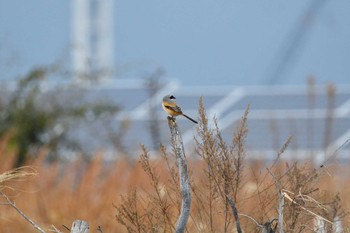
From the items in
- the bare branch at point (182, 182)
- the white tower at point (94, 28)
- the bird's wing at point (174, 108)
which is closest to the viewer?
the bare branch at point (182, 182)

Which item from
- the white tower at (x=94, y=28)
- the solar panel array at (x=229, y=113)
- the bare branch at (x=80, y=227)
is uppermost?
the white tower at (x=94, y=28)

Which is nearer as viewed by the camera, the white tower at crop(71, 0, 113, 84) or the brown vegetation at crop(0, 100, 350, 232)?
the brown vegetation at crop(0, 100, 350, 232)

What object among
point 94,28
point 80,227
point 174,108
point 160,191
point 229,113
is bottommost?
point 80,227

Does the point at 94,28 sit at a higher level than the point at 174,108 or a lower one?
higher

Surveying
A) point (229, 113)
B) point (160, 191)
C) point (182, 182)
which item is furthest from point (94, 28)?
point (182, 182)

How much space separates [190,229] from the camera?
4.95 metres

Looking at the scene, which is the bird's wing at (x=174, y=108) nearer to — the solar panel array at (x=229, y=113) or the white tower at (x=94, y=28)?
the solar panel array at (x=229, y=113)

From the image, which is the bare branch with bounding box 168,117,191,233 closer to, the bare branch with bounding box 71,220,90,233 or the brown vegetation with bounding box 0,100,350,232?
the brown vegetation with bounding box 0,100,350,232

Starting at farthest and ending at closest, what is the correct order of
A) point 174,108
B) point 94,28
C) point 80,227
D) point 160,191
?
1. point 94,28
2. point 160,191
3. point 174,108
4. point 80,227

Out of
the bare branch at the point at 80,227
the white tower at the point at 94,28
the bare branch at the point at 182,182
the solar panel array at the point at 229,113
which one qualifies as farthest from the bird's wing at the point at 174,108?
the white tower at the point at 94,28

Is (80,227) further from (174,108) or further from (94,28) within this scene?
(94,28)

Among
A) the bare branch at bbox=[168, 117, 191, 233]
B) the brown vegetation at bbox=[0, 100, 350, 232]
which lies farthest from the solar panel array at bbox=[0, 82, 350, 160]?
the bare branch at bbox=[168, 117, 191, 233]

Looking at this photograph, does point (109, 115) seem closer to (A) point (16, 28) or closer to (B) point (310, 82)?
(B) point (310, 82)

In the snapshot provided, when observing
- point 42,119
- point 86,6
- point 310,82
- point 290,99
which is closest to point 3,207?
point 310,82
